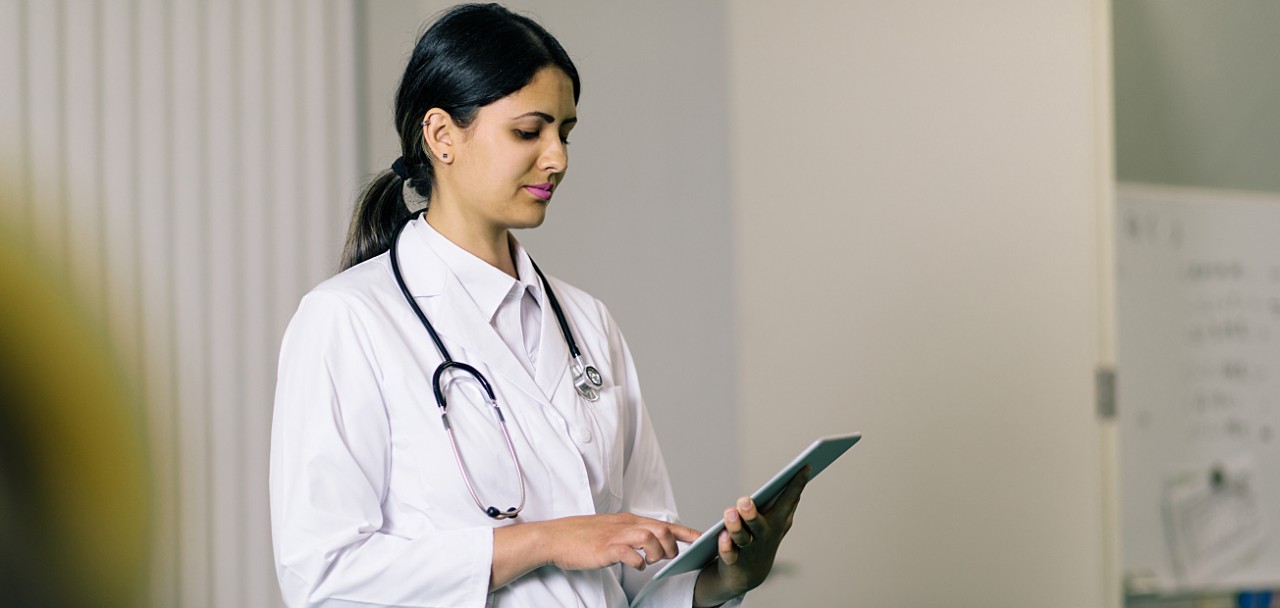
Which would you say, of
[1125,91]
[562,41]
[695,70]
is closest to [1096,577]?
[1125,91]

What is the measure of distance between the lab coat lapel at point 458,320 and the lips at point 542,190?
0.14 m

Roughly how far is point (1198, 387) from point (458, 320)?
2.30 m

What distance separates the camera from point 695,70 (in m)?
2.31

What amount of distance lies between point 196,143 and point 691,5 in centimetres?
105

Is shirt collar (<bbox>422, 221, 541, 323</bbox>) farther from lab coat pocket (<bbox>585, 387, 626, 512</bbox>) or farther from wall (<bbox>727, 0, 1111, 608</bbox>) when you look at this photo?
wall (<bbox>727, 0, 1111, 608</bbox>)

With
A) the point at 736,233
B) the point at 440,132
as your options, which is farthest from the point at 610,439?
the point at 736,233

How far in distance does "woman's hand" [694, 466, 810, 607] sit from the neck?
1.38 ft

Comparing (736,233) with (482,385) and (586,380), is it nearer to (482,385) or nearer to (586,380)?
(586,380)

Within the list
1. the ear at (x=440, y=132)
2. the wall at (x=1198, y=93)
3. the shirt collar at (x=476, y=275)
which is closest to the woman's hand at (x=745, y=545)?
the shirt collar at (x=476, y=275)

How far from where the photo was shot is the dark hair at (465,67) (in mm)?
1211

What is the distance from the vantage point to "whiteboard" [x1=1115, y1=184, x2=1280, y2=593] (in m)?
2.73

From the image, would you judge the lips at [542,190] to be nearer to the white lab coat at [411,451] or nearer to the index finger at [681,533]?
the white lab coat at [411,451]

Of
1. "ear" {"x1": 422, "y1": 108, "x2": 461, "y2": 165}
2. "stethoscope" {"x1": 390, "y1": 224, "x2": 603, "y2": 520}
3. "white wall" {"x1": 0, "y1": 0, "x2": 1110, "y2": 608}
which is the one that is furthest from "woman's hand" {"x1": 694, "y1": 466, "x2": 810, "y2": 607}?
"white wall" {"x1": 0, "y1": 0, "x2": 1110, "y2": 608}

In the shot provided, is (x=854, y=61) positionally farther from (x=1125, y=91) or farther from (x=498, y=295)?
(x=498, y=295)
